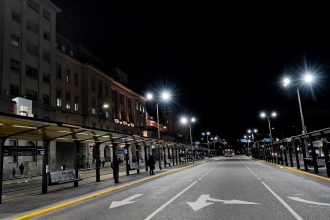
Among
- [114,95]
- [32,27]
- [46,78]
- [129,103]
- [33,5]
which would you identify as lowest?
[46,78]

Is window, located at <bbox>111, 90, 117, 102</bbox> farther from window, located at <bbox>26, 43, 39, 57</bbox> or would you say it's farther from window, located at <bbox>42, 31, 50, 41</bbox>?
window, located at <bbox>26, 43, 39, 57</bbox>

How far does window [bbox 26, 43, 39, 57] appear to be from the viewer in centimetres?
3900

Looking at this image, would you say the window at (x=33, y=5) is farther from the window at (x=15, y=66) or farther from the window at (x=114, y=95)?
the window at (x=114, y=95)

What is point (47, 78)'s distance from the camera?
42250 millimetres

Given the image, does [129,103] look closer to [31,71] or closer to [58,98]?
[58,98]

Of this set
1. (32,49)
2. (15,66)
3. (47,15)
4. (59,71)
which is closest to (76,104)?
(59,71)

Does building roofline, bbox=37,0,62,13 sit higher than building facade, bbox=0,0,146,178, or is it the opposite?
building roofline, bbox=37,0,62,13

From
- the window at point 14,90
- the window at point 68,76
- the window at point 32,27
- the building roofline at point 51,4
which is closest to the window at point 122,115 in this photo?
the window at point 68,76

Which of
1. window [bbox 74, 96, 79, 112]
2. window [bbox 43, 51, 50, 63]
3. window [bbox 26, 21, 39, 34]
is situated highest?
window [bbox 26, 21, 39, 34]

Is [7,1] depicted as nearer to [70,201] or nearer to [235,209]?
[70,201]

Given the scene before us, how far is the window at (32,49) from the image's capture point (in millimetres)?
39000

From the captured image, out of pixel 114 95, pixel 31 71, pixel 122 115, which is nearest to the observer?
pixel 31 71

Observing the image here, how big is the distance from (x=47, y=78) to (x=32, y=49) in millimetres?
4480

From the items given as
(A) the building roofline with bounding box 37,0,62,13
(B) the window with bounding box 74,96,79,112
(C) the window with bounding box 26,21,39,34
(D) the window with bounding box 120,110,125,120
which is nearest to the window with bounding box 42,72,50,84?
(C) the window with bounding box 26,21,39,34
